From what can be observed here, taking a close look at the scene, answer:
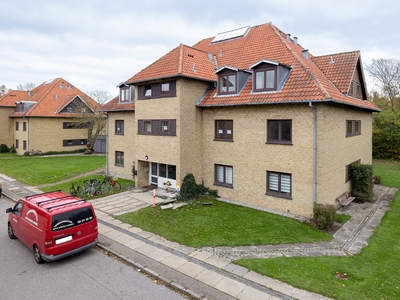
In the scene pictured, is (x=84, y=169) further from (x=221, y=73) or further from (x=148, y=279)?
(x=148, y=279)

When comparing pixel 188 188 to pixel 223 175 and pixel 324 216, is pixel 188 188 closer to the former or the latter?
pixel 223 175

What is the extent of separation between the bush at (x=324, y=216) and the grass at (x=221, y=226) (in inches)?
15.1

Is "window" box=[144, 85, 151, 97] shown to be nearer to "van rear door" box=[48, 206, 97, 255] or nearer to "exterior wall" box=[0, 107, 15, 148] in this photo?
"van rear door" box=[48, 206, 97, 255]

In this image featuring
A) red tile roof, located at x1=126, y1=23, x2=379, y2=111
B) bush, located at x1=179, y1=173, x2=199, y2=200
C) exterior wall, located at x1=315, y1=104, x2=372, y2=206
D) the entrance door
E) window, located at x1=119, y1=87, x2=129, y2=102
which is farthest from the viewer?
window, located at x1=119, y1=87, x2=129, y2=102

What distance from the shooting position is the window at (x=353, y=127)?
16.4 meters

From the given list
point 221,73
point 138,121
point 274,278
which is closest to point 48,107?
point 138,121

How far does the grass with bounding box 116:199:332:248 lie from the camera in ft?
35.5

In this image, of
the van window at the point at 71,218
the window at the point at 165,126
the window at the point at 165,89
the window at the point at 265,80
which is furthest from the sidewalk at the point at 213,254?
the window at the point at 265,80

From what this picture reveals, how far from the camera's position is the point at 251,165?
1528 centimetres

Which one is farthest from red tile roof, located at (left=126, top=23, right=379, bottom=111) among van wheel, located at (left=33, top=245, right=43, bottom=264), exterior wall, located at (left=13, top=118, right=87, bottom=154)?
exterior wall, located at (left=13, top=118, right=87, bottom=154)

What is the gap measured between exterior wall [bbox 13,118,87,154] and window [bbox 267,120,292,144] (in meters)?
33.5

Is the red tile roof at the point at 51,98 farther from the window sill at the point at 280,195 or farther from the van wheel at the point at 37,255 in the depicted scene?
the van wheel at the point at 37,255

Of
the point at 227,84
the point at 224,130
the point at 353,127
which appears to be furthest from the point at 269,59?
the point at 353,127

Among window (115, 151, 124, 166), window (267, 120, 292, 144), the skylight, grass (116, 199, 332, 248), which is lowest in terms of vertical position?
grass (116, 199, 332, 248)
